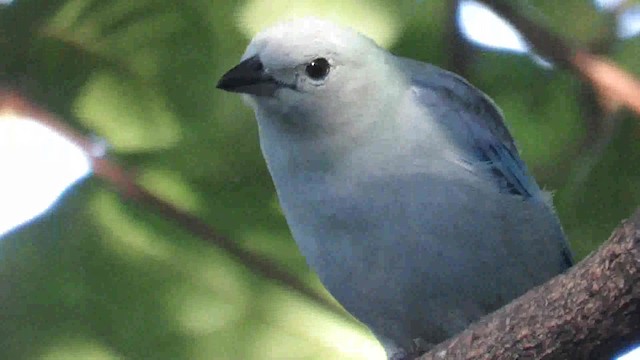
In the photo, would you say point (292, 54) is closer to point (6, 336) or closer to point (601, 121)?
point (601, 121)

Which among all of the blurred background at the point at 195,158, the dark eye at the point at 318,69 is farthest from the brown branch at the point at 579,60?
the dark eye at the point at 318,69

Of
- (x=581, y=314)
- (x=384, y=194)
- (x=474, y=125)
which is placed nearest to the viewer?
(x=581, y=314)

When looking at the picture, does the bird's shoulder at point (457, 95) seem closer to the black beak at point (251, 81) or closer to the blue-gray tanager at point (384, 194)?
the blue-gray tanager at point (384, 194)

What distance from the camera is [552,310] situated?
3.51 ft

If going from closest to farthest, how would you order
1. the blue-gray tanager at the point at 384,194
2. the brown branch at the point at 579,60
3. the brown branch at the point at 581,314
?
the brown branch at the point at 581,314 → the blue-gray tanager at the point at 384,194 → the brown branch at the point at 579,60

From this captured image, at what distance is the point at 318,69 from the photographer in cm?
156

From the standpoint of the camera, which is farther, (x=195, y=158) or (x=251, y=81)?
(x=195, y=158)

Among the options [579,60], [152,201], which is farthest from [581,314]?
[152,201]

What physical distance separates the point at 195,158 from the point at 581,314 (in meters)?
1.24

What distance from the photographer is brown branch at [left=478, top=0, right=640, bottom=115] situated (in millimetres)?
2035

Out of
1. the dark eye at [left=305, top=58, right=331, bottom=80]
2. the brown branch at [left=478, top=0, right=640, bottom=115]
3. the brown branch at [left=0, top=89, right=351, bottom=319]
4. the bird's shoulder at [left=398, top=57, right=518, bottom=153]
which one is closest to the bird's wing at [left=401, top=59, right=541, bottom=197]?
the bird's shoulder at [left=398, top=57, right=518, bottom=153]

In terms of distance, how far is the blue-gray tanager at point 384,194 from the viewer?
1505mm

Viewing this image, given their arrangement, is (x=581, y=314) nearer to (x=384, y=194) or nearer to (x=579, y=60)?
(x=384, y=194)

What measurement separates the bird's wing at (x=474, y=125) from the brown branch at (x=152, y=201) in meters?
0.65
